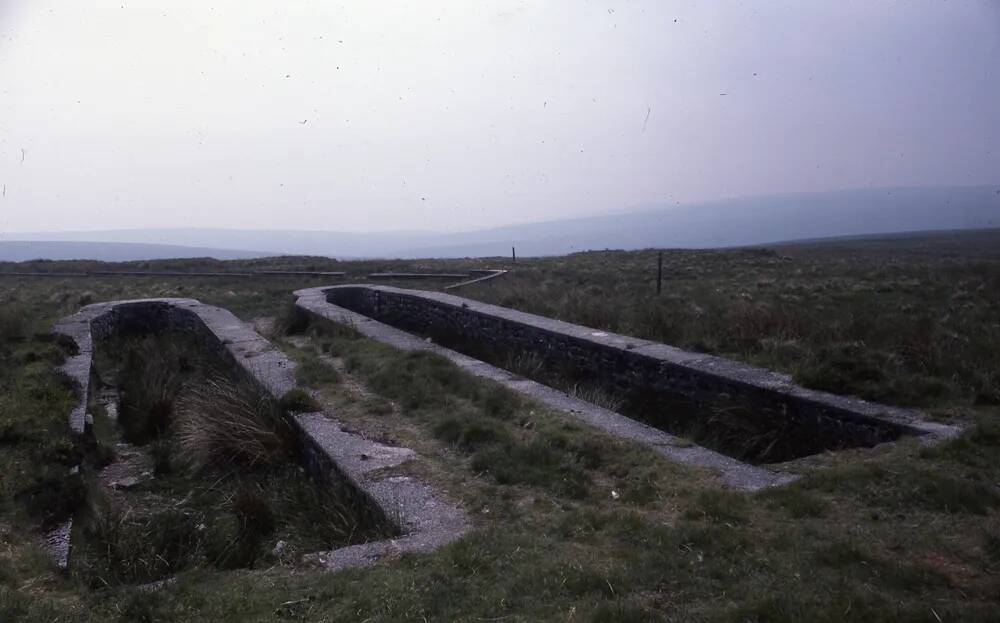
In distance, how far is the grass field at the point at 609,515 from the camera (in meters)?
2.97

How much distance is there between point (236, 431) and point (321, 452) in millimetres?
1137

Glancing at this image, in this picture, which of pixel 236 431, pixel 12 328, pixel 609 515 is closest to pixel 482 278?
pixel 12 328

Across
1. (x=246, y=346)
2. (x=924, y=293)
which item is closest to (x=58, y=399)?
(x=246, y=346)

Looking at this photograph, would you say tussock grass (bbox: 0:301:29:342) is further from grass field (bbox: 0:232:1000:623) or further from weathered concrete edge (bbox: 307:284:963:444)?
weathered concrete edge (bbox: 307:284:963:444)

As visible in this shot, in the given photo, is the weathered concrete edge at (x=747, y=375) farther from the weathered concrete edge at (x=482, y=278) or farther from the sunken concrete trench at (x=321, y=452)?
the weathered concrete edge at (x=482, y=278)

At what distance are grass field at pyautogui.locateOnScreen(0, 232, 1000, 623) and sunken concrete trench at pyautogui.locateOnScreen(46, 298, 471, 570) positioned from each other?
0.57 ft

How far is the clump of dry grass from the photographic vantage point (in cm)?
598

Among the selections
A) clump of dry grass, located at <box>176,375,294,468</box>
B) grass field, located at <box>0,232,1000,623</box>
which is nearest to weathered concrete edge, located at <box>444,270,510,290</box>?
grass field, located at <box>0,232,1000,623</box>


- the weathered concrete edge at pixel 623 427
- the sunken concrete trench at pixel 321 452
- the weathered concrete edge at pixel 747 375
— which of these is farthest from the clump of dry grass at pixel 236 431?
the weathered concrete edge at pixel 747 375

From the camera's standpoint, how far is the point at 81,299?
53.2 ft

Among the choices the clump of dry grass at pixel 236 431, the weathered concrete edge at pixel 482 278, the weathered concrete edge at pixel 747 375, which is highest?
the weathered concrete edge at pixel 482 278

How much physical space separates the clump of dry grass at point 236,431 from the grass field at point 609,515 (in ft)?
1.84

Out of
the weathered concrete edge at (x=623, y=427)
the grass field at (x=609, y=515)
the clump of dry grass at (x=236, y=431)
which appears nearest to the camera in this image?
the grass field at (x=609, y=515)

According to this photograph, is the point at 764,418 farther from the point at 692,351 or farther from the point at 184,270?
the point at 184,270
